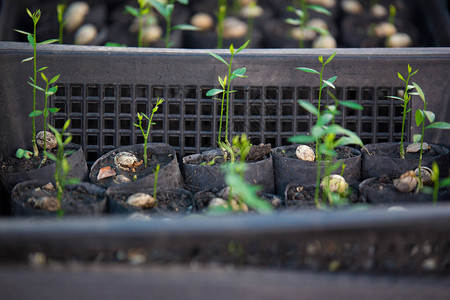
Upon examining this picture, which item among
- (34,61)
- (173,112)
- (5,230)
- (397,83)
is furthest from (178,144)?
(5,230)

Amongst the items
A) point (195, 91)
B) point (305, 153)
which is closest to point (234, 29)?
point (195, 91)

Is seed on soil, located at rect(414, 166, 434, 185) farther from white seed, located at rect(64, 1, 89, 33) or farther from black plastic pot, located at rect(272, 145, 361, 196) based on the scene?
white seed, located at rect(64, 1, 89, 33)

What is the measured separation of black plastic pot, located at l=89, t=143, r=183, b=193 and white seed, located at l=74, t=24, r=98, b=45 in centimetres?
56

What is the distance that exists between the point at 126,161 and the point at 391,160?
0.48 metres

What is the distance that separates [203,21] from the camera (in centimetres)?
146

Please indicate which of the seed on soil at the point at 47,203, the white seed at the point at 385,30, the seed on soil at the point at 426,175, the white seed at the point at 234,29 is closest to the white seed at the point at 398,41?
the white seed at the point at 385,30

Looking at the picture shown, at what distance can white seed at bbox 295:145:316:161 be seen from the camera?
90cm

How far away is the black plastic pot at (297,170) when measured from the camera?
0.89m

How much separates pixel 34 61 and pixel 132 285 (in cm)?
56

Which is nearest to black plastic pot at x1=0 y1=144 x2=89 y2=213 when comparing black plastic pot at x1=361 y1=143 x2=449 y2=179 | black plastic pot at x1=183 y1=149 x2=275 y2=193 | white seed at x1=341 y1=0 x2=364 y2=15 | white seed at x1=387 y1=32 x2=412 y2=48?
black plastic pot at x1=183 y1=149 x2=275 y2=193

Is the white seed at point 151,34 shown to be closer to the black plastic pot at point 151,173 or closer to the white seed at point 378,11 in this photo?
the black plastic pot at point 151,173

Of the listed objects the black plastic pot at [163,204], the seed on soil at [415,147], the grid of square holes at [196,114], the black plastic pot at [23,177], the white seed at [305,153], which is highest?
the grid of square holes at [196,114]

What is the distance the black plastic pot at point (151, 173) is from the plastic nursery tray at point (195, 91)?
0.03m

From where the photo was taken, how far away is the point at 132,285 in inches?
18.7
